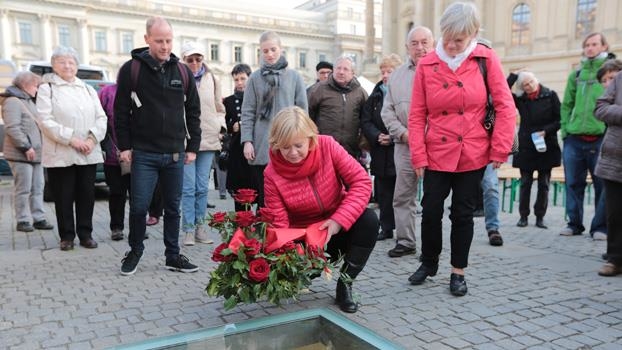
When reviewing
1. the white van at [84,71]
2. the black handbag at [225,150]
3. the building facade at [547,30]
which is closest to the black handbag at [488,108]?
the black handbag at [225,150]

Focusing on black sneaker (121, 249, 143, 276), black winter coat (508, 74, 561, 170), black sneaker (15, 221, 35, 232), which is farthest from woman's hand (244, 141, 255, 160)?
black winter coat (508, 74, 561, 170)

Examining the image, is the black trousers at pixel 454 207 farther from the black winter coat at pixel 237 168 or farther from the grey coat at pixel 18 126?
the grey coat at pixel 18 126

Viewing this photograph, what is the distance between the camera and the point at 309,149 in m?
3.17

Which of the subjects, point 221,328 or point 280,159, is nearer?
point 221,328

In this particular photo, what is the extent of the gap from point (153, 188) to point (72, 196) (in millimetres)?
1413

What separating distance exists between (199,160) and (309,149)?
2.61 m

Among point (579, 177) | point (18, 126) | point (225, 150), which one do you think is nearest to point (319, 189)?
point (225, 150)

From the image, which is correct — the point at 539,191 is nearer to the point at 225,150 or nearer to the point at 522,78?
the point at 522,78

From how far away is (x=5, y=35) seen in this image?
188 feet

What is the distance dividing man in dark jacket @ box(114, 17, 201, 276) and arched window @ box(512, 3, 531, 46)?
40894mm

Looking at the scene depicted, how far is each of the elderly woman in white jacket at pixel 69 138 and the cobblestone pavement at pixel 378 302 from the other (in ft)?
1.37

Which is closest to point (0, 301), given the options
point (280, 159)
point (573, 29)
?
point (280, 159)

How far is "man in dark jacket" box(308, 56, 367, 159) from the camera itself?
223 inches

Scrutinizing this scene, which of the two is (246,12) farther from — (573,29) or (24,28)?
(573,29)
